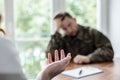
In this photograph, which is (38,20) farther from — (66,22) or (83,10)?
(66,22)

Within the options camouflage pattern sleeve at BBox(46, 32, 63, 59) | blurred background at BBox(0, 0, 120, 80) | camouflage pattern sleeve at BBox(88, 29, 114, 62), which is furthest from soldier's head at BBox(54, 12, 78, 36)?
blurred background at BBox(0, 0, 120, 80)

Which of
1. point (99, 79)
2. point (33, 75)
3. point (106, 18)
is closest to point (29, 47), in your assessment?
point (33, 75)

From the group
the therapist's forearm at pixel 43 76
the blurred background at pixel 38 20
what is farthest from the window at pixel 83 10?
the therapist's forearm at pixel 43 76

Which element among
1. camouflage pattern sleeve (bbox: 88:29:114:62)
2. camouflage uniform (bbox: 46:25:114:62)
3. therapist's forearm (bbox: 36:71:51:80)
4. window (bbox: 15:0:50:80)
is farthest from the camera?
window (bbox: 15:0:50:80)

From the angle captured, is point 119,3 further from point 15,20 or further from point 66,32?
point 15,20

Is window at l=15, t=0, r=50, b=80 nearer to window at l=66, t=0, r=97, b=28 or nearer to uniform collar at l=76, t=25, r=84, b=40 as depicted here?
window at l=66, t=0, r=97, b=28

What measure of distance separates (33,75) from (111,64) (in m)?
1.43

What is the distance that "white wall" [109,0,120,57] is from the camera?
11.0ft

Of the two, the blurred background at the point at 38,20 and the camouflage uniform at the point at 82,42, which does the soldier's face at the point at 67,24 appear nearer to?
the camouflage uniform at the point at 82,42

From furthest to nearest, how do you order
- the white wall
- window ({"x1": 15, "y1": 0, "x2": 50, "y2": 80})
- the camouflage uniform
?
window ({"x1": 15, "y1": 0, "x2": 50, "y2": 80}) < the white wall < the camouflage uniform

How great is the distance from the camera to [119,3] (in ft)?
10.8

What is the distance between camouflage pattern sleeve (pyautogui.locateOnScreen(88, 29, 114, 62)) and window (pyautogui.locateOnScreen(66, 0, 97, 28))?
86 centimetres

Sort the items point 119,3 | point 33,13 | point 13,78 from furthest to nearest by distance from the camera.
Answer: point 33,13, point 119,3, point 13,78

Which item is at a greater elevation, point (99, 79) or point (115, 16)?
point (115, 16)
